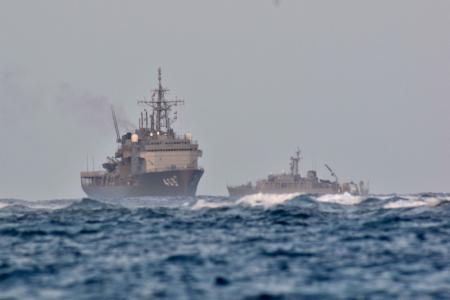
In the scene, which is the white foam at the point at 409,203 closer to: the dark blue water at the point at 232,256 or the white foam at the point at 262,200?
the dark blue water at the point at 232,256

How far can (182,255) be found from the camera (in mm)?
37531

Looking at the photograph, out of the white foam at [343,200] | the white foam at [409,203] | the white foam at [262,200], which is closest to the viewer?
the white foam at [409,203]

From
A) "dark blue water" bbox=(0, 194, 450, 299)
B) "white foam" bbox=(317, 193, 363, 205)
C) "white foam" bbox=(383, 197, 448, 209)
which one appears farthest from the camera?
"white foam" bbox=(317, 193, 363, 205)

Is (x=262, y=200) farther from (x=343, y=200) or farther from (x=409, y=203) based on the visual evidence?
(x=409, y=203)

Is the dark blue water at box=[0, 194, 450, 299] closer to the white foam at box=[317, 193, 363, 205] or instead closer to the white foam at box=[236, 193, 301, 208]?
the white foam at box=[317, 193, 363, 205]

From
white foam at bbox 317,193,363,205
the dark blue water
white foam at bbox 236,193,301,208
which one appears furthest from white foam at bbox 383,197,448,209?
white foam at bbox 236,193,301,208

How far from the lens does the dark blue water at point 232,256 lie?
29078mm

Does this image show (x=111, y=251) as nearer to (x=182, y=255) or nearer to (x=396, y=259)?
(x=182, y=255)

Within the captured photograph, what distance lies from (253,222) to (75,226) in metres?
8.21

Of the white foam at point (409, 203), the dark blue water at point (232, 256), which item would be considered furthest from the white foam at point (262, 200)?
the dark blue water at point (232, 256)

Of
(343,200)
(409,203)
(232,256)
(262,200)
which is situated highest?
(262,200)

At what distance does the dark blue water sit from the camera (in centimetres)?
2908

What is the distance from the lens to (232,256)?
3684cm

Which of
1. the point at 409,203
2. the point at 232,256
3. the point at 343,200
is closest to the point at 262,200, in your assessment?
the point at 343,200
